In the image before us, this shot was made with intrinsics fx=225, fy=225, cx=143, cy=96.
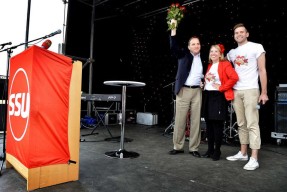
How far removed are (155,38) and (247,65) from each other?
14.9 ft

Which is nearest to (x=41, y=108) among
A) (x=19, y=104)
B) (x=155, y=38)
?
(x=19, y=104)

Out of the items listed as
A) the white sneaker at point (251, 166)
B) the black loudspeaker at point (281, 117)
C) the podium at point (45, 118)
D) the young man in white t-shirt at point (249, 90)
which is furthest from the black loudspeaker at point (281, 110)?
the podium at point (45, 118)

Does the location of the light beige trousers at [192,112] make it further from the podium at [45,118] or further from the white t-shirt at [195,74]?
the podium at [45,118]

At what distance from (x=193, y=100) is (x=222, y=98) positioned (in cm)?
33

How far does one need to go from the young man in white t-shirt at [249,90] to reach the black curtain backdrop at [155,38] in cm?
227

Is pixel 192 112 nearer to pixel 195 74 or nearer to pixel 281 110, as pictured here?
pixel 195 74

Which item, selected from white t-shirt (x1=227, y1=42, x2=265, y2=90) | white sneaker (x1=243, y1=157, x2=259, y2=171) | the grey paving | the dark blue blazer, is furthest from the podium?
white t-shirt (x1=227, y1=42, x2=265, y2=90)

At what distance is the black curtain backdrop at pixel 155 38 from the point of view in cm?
442

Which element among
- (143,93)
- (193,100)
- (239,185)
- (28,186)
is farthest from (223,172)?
→ (143,93)

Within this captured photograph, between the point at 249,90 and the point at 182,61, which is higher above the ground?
the point at 182,61

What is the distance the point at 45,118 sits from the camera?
143cm

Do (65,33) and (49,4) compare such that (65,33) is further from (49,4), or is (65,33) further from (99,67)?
(99,67)

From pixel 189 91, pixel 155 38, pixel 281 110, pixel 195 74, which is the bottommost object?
pixel 281 110

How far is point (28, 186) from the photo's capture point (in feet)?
4.45
